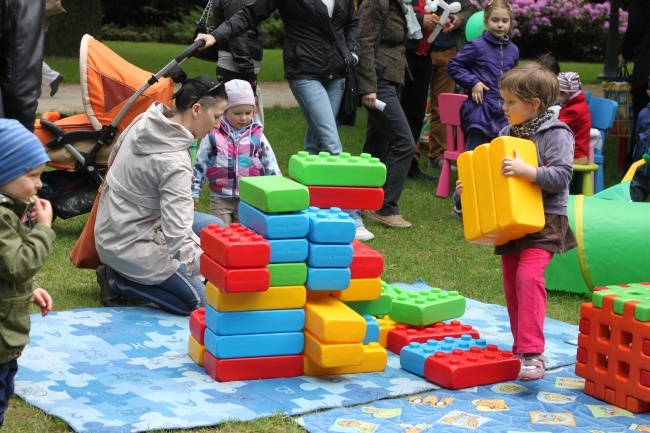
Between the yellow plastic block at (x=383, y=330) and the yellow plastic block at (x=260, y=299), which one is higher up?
the yellow plastic block at (x=260, y=299)

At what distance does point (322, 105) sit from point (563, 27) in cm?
1994

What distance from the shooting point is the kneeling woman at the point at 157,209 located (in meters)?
5.48

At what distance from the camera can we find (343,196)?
16.7ft

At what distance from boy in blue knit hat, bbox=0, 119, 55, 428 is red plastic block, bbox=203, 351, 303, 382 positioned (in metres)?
1.25

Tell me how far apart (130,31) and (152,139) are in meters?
25.1

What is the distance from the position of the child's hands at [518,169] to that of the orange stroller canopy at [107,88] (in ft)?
11.6

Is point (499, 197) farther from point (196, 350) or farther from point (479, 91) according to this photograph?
point (479, 91)

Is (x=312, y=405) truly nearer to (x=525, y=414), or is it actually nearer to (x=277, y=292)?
(x=277, y=292)

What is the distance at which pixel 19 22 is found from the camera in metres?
4.39

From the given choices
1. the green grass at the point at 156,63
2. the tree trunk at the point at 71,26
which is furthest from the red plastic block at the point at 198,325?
the tree trunk at the point at 71,26

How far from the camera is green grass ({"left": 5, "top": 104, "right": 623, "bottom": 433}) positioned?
13.4 ft

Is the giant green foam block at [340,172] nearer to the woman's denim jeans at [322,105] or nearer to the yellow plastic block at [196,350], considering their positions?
the yellow plastic block at [196,350]

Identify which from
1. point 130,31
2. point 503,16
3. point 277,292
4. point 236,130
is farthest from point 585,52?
point 277,292

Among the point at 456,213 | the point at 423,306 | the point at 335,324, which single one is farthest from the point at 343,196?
the point at 456,213
